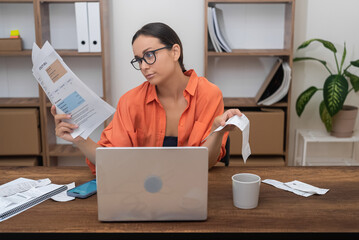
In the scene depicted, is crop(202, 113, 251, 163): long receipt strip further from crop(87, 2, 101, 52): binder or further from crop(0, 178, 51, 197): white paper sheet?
crop(87, 2, 101, 52): binder

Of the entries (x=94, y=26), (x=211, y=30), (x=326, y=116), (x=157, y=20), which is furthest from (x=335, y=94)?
(x=94, y=26)

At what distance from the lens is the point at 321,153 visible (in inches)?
139

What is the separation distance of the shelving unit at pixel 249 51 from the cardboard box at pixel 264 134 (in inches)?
1.0

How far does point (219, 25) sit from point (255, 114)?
75 centimetres

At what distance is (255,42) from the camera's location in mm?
3324

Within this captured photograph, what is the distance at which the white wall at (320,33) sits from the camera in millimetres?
3264

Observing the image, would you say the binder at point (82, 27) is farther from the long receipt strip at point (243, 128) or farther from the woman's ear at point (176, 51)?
the long receipt strip at point (243, 128)

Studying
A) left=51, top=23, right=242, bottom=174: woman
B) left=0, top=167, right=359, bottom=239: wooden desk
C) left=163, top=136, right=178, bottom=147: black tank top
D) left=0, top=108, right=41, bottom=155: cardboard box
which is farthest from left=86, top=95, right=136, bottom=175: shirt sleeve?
left=0, top=108, right=41, bottom=155: cardboard box

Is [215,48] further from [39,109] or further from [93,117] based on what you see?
[93,117]

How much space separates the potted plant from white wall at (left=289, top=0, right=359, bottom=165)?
0.11m

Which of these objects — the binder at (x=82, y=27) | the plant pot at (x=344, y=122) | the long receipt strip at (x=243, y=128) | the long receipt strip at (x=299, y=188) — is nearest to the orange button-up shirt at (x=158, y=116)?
the long receipt strip at (x=299, y=188)

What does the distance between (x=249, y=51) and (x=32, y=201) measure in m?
2.24

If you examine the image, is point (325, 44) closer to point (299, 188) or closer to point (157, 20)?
point (157, 20)

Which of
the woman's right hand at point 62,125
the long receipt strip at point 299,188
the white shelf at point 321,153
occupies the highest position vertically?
the woman's right hand at point 62,125
